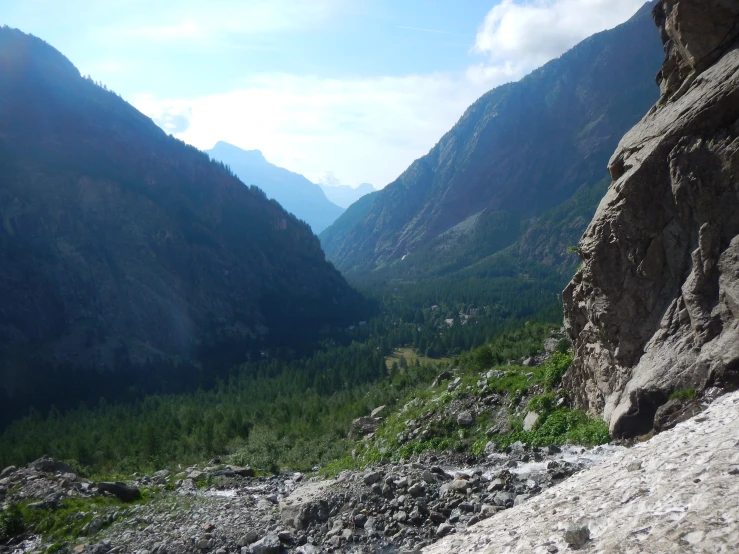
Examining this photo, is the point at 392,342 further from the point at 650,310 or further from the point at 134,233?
the point at 650,310

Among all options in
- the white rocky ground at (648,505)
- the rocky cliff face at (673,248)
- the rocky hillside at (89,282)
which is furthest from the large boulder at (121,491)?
the rocky hillside at (89,282)

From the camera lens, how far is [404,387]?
54188mm

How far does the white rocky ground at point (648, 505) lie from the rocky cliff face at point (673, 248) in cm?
275

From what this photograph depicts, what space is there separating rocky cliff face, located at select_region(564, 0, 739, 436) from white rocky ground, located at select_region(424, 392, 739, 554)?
2754mm

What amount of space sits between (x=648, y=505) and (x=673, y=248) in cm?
1134

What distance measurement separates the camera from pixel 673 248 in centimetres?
1922

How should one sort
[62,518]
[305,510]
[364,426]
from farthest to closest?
[364,426] → [62,518] → [305,510]

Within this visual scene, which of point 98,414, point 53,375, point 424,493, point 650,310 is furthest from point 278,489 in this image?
point 53,375

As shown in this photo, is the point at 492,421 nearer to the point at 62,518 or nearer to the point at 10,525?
the point at 62,518

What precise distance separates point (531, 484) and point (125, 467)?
127 ft

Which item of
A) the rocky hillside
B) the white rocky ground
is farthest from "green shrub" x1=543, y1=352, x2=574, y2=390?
the rocky hillside

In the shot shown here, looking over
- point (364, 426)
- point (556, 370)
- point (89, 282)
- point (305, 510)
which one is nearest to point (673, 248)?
point (556, 370)

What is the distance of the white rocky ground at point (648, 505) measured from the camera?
9.28 meters

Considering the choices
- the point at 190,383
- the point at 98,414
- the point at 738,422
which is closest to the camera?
the point at 738,422
